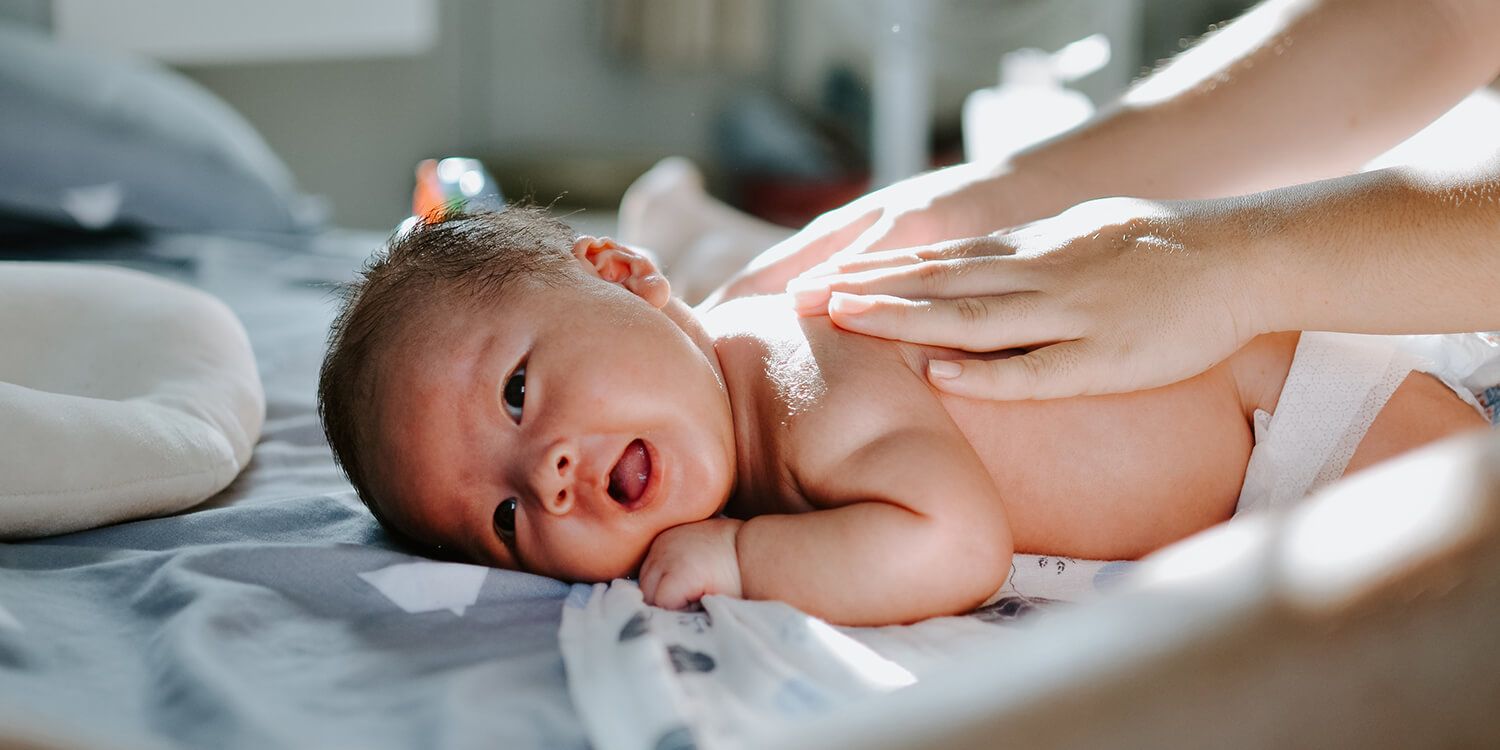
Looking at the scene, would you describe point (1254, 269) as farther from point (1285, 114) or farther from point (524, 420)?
point (524, 420)

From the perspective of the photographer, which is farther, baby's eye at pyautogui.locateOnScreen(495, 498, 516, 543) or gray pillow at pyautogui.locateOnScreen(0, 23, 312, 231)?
gray pillow at pyautogui.locateOnScreen(0, 23, 312, 231)

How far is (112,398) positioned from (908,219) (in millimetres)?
703

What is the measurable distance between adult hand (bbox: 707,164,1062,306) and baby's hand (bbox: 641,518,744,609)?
13.1 inches

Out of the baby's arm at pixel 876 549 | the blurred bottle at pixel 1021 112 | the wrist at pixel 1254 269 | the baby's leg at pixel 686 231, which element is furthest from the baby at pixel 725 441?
the blurred bottle at pixel 1021 112

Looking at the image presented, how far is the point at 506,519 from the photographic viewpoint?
0.87 metres

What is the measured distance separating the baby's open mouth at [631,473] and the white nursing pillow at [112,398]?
1.14ft

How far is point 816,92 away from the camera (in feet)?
14.0

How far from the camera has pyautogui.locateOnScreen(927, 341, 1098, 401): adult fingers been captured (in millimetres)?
837

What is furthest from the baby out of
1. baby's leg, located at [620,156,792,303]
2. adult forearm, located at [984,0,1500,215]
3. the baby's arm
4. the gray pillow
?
the gray pillow

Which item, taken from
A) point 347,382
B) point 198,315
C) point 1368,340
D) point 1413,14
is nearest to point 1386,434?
point 1368,340

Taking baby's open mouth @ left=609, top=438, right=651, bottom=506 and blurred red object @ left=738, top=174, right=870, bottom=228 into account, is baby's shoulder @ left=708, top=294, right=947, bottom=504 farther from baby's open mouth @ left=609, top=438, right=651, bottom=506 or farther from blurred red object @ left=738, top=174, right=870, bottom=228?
blurred red object @ left=738, top=174, right=870, bottom=228

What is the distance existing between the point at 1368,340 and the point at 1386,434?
0.08 meters

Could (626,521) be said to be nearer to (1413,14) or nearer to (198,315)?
(198,315)

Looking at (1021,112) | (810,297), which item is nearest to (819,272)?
(810,297)
